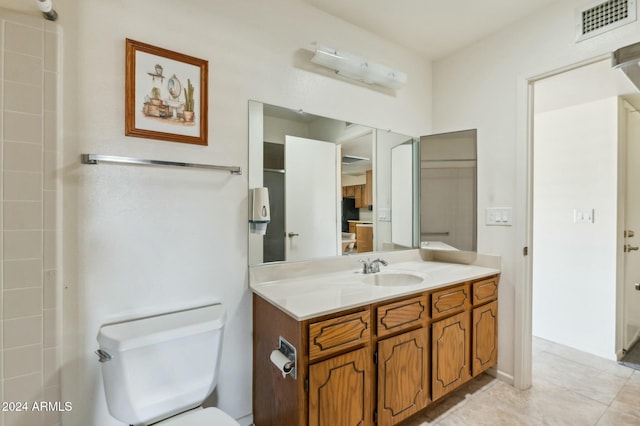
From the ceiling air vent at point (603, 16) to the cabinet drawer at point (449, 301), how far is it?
1.69m

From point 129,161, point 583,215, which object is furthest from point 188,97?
point 583,215

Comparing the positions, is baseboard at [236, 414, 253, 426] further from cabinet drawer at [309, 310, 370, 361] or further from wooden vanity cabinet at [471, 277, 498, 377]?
wooden vanity cabinet at [471, 277, 498, 377]

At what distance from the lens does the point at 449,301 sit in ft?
5.79

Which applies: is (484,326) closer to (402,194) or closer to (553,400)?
(553,400)

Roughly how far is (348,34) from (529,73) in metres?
1.28

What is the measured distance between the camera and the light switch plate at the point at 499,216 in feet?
6.84

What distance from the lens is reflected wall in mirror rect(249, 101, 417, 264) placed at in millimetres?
1699

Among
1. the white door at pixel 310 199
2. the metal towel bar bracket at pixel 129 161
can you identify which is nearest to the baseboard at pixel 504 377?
the white door at pixel 310 199

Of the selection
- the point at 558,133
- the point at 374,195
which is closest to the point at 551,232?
the point at 558,133

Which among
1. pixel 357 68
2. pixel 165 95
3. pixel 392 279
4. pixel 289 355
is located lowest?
pixel 289 355

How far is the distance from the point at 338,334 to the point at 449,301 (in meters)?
0.85

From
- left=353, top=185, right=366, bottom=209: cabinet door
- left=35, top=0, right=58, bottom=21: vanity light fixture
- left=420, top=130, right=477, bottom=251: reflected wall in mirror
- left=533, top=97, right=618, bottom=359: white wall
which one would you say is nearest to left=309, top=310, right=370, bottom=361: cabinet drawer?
left=353, top=185, right=366, bottom=209: cabinet door

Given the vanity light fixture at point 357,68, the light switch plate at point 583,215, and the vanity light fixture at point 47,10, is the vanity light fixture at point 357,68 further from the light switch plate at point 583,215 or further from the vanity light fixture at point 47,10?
the light switch plate at point 583,215

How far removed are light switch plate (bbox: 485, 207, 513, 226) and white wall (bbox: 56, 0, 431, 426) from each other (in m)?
1.46
